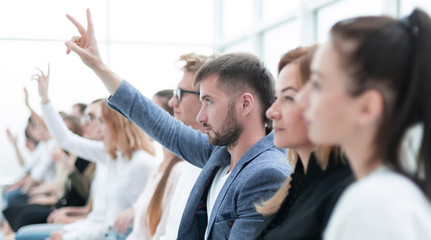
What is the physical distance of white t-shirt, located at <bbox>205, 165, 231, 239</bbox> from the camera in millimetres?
1828

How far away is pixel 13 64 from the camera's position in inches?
247

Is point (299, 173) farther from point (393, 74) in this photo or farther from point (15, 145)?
point (15, 145)

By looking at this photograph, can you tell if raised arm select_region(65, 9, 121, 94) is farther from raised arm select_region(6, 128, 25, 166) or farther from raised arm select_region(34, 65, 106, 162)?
raised arm select_region(6, 128, 25, 166)

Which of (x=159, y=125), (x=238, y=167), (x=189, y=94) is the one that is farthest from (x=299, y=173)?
(x=189, y=94)

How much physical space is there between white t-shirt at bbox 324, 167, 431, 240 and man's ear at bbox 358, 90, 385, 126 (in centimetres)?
8

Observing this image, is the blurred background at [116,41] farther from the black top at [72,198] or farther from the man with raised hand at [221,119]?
the man with raised hand at [221,119]

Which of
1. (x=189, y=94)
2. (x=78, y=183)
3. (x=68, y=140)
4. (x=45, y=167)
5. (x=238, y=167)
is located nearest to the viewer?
(x=238, y=167)

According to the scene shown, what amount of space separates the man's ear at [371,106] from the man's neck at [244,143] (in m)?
1.04

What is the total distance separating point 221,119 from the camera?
1.81m

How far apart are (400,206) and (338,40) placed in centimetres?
27

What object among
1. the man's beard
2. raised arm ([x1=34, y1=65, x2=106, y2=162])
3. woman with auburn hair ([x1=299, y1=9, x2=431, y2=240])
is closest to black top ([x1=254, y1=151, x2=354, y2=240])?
woman with auburn hair ([x1=299, y1=9, x2=431, y2=240])

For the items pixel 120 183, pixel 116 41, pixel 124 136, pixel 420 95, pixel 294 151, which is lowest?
pixel 120 183

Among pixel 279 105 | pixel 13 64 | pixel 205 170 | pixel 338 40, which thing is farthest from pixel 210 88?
pixel 13 64

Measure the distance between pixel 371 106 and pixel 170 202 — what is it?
74.9 inches
